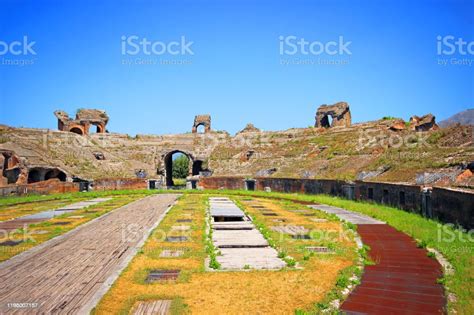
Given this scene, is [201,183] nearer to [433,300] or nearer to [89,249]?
[89,249]

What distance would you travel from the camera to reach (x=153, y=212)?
20.6 m

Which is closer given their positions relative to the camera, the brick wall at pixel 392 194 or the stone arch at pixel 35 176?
the brick wall at pixel 392 194

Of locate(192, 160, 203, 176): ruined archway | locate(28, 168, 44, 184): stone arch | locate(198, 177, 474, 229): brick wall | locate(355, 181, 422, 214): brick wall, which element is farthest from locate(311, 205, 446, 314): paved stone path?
locate(192, 160, 203, 176): ruined archway

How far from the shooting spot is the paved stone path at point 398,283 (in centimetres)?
677

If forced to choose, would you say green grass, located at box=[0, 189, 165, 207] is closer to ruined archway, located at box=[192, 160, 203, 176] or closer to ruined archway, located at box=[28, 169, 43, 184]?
ruined archway, located at box=[28, 169, 43, 184]

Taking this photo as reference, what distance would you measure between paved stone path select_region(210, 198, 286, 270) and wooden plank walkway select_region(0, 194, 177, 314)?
8.69 ft

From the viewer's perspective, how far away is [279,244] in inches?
469

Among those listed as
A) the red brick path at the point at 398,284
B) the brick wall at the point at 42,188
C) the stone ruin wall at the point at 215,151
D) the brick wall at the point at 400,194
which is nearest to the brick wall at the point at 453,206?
the brick wall at the point at 400,194

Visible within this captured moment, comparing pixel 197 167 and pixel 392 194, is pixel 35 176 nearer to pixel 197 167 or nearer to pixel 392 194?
pixel 197 167

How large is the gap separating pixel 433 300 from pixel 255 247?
5.57 m

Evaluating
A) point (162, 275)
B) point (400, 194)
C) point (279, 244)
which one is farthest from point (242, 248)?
point (400, 194)

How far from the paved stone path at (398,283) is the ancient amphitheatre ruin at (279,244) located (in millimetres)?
40

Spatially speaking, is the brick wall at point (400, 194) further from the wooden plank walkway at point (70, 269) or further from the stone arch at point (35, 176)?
the stone arch at point (35, 176)

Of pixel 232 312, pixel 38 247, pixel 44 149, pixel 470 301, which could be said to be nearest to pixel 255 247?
pixel 232 312
